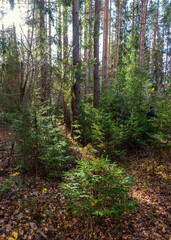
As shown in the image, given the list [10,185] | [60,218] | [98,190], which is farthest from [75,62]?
[60,218]

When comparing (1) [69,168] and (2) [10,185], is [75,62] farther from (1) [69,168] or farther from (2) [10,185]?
(2) [10,185]

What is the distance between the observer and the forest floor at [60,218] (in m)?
3.02

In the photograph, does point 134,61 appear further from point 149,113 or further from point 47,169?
point 47,169

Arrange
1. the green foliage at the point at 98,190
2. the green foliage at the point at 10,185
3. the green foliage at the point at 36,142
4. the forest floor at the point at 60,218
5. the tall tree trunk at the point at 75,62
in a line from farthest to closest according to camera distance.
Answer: the tall tree trunk at the point at 75,62, the green foliage at the point at 36,142, the green foliage at the point at 10,185, the forest floor at the point at 60,218, the green foliage at the point at 98,190

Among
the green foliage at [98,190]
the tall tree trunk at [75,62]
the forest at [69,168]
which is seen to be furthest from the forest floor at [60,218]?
the tall tree trunk at [75,62]

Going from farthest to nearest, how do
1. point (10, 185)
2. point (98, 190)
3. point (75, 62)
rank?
point (75, 62)
point (10, 185)
point (98, 190)

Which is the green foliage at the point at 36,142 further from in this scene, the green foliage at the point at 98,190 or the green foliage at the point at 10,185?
the green foliage at the point at 98,190

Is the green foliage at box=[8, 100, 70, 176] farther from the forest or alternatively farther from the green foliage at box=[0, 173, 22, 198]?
the green foliage at box=[0, 173, 22, 198]

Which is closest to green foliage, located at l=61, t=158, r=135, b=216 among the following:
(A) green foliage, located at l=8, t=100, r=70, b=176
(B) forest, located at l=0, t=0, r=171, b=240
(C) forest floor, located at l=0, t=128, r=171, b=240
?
(B) forest, located at l=0, t=0, r=171, b=240

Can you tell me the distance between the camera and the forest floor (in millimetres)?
3021

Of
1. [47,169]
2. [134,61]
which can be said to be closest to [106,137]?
[47,169]

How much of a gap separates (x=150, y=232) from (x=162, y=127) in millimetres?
3642

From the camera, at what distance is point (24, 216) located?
10.7 ft

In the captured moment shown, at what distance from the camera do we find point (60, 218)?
3.44 meters
